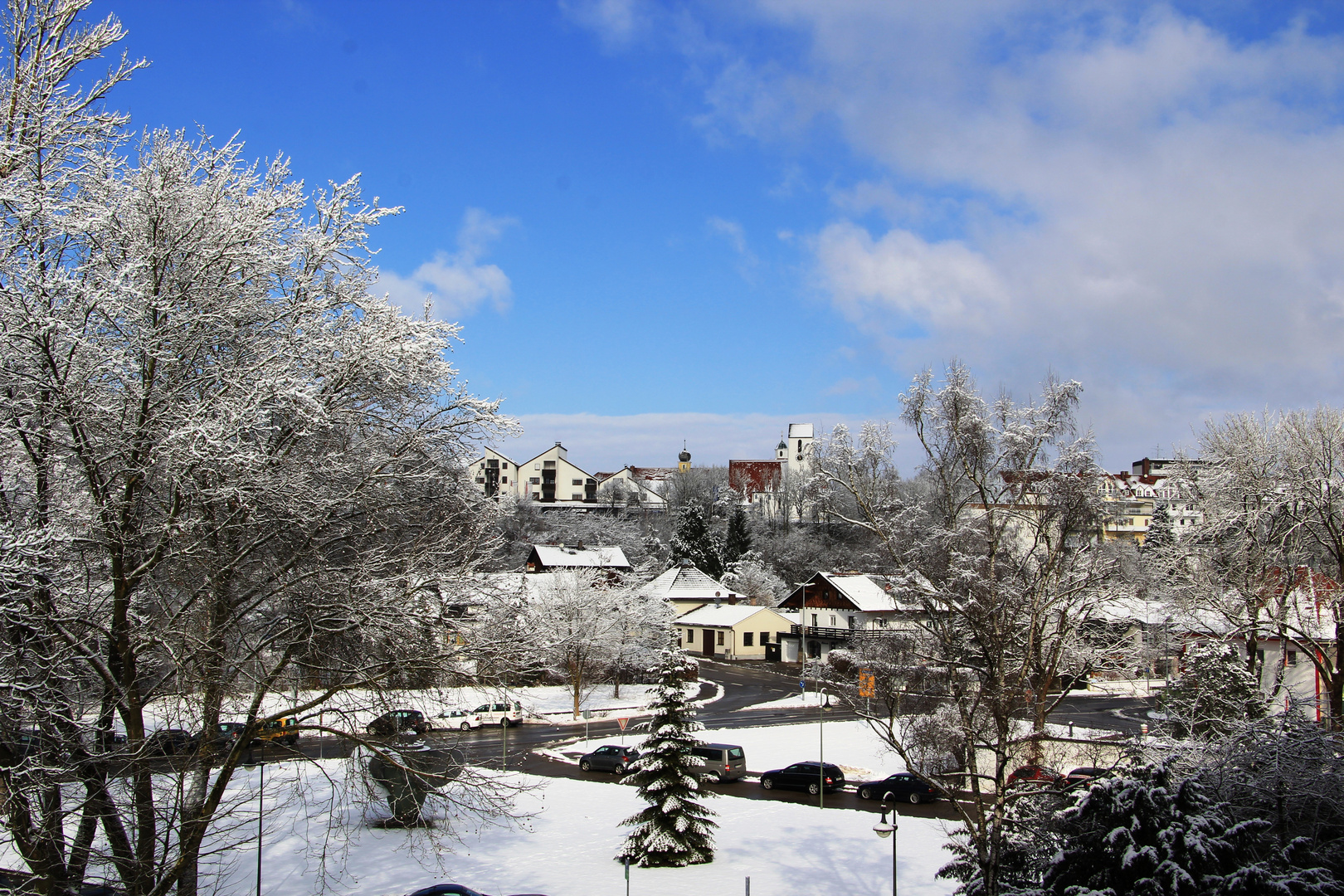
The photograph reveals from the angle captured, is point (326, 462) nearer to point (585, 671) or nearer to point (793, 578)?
point (585, 671)

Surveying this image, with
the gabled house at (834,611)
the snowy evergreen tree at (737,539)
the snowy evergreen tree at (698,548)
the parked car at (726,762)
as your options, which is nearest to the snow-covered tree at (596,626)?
the parked car at (726,762)

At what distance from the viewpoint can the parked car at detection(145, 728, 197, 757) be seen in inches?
308

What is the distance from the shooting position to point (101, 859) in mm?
7164

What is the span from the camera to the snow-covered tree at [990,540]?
1537cm

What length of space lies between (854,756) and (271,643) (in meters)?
27.9

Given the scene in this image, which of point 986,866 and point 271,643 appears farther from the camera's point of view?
point 986,866

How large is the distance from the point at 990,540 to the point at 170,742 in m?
13.7

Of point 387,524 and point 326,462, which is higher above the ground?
point 326,462

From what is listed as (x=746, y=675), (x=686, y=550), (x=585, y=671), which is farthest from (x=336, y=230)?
(x=686, y=550)

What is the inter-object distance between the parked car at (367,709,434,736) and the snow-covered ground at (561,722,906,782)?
2204 cm

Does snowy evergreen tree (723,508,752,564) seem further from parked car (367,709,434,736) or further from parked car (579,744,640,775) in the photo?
parked car (367,709,434,736)

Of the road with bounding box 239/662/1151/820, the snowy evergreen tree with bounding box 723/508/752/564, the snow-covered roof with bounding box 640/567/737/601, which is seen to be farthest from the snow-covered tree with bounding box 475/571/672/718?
the snowy evergreen tree with bounding box 723/508/752/564

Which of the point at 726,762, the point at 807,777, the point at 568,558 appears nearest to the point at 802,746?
the point at 726,762

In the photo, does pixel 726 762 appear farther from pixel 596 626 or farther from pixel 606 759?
pixel 596 626
